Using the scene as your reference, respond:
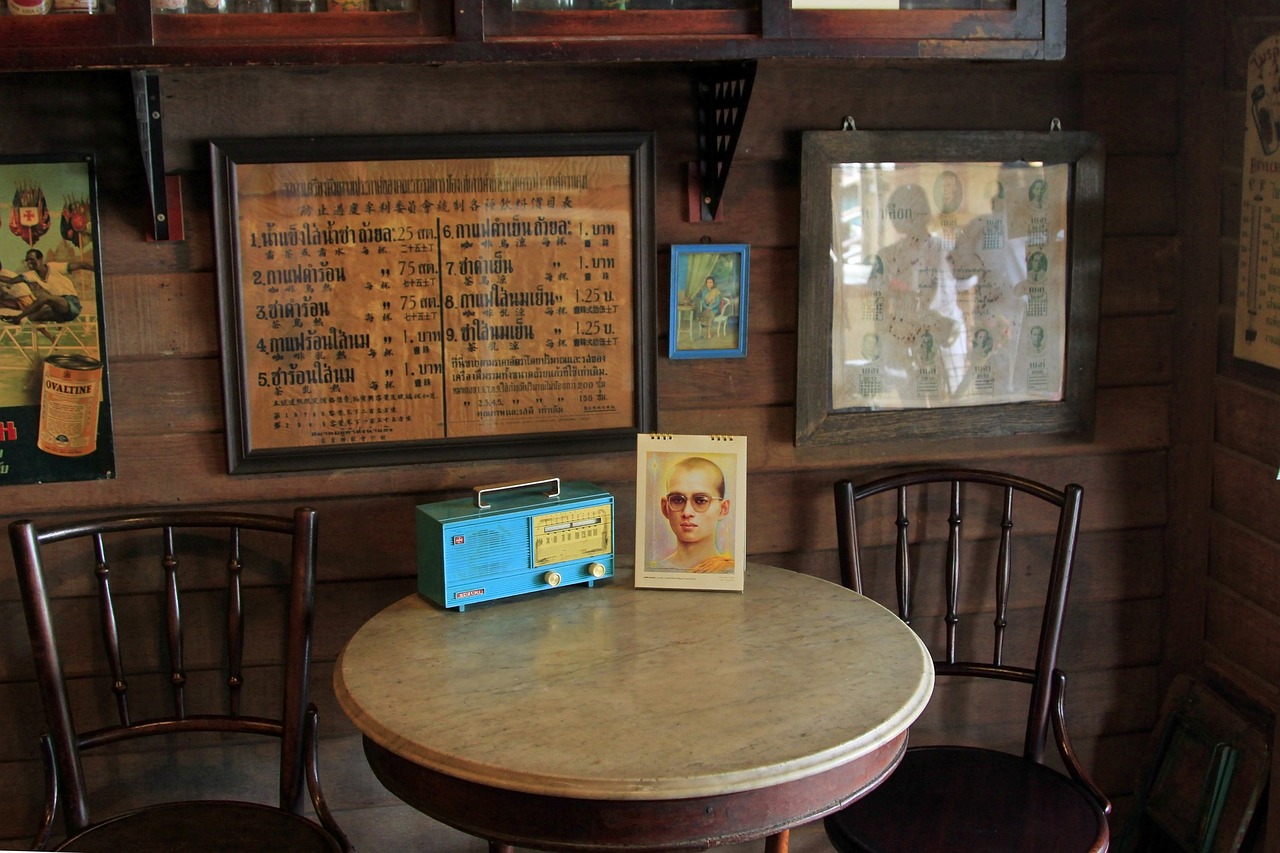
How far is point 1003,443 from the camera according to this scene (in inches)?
92.4

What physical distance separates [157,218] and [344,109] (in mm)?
342

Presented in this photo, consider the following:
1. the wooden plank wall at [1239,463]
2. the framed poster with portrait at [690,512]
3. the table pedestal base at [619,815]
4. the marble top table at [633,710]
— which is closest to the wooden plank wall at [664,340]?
the wooden plank wall at [1239,463]

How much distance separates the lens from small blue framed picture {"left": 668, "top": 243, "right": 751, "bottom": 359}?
2.16 metres

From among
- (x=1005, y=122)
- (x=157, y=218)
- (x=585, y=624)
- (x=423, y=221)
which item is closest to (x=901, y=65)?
(x=1005, y=122)

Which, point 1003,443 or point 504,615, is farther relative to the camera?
point 1003,443

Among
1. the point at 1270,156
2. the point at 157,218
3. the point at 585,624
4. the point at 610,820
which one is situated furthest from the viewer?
the point at 1270,156

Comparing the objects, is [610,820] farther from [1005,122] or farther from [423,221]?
[1005,122]

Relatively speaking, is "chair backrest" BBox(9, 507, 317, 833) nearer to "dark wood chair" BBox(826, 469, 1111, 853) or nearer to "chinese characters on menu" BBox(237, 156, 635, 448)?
"chinese characters on menu" BBox(237, 156, 635, 448)

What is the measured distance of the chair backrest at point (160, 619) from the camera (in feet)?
6.05

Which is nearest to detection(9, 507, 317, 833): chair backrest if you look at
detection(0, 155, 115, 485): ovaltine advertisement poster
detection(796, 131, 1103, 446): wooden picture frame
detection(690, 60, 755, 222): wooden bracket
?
detection(0, 155, 115, 485): ovaltine advertisement poster

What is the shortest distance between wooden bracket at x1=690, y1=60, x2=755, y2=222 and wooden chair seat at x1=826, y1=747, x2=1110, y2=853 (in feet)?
3.25

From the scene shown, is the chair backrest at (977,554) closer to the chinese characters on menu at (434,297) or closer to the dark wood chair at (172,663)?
the chinese characters on menu at (434,297)

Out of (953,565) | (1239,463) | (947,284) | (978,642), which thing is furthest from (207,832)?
(1239,463)

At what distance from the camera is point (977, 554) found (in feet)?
7.79
